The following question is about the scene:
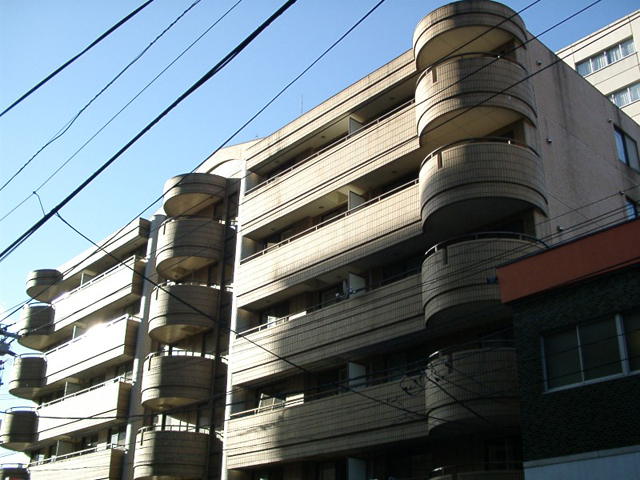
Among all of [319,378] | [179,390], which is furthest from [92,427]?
[319,378]

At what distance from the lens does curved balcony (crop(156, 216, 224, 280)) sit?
1521 inches

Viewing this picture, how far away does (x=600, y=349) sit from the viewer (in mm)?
18875

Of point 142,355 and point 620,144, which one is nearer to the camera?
point 620,144

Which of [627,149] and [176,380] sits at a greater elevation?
[627,149]

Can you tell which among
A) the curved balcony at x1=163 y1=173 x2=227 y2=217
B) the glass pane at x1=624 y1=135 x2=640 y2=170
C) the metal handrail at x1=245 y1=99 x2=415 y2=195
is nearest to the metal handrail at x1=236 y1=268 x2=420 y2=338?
the metal handrail at x1=245 y1=99 x2=415 y2=195

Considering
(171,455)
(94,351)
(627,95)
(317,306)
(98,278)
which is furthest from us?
(627,95)

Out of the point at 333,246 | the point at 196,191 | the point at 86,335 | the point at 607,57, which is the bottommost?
the point at 333,246

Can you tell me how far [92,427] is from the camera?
4134 cm

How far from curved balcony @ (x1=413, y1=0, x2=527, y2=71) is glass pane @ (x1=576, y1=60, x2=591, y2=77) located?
31.6 meters

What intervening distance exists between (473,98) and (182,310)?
1660 centimetres

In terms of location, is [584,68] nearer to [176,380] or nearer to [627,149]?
[627,149]

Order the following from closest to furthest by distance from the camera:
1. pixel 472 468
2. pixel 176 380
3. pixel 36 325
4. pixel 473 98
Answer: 1. pixel 472 468
2. pixel 473 98
3. pixel 176 380
4. pixel 36 325

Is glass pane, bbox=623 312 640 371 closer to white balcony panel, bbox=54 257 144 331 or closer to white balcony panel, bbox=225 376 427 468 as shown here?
white balcony panel, bbox=225 376 427 468

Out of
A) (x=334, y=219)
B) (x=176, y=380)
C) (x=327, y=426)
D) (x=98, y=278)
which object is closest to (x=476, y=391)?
(x=327, y=426)
